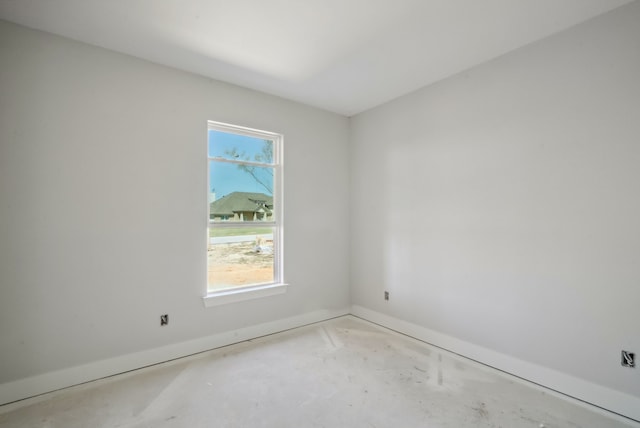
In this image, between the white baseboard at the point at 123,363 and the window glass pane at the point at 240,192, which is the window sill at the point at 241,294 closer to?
the white baseboard at the point at 123,363

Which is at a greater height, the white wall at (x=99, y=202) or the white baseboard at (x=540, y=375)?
the white wall at (x=99, y=202)

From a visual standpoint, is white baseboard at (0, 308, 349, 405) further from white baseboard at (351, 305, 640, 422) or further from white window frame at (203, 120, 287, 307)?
white baseboard at (351, 305, 640, 422)

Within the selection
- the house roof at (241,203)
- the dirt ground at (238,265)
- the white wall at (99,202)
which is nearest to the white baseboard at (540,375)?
the dirt ground at (238,265)

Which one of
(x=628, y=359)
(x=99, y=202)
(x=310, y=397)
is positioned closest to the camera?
(x=628, y=359)

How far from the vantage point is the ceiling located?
6.68ft

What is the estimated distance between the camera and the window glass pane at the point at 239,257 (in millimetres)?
3119

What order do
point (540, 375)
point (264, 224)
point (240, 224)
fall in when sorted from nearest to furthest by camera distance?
1. point (540, 375)
2. point (240, 224)
3. point (264, 224)

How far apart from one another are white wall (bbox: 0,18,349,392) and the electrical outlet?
3.03m

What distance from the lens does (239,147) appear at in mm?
3354

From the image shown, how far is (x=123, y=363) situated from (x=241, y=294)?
1.14m

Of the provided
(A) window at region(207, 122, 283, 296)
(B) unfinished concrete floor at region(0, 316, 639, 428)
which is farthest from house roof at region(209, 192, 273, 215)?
(B) unfinished concrete floor at region(0, 316, 639, 428)

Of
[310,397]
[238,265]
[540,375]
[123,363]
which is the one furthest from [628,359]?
[123,363]

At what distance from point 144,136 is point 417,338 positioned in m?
3.42

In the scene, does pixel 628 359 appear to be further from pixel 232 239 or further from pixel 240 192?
pixel 240 192
